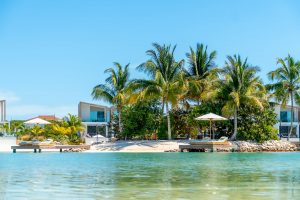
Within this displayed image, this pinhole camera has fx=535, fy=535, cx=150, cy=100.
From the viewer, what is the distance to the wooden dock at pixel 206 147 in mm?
33281

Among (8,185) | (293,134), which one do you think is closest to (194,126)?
(293,134)

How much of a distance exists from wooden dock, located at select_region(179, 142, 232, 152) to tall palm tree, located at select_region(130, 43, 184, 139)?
3.91m

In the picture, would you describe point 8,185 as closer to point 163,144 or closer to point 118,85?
point 163,144

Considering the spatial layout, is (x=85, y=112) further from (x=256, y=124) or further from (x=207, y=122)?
(x=256, y=124)

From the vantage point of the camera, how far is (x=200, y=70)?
132ft

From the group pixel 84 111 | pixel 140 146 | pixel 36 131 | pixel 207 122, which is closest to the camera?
pixel 140 146

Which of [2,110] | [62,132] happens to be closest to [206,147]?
[62,132]

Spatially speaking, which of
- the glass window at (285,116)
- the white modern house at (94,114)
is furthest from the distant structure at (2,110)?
the glass window at (285,116)

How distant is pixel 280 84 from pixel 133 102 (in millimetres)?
10945

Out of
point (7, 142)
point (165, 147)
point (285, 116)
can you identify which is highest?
point (285, 116)

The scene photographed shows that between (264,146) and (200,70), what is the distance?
25.4 ft

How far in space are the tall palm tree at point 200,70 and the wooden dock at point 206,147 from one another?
18.0ft

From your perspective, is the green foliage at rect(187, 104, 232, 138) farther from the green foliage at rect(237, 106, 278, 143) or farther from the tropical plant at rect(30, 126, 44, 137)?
the tropical plant at rect(30, 126, 44, 137)

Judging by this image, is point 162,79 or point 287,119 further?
point 287,119
